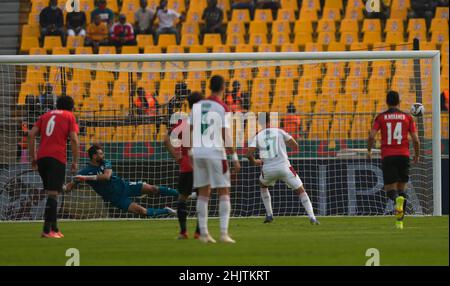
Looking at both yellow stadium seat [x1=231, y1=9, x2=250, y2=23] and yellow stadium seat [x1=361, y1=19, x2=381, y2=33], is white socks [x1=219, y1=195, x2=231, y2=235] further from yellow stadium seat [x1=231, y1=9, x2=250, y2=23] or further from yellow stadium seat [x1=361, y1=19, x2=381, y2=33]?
yellow stadium seat [x1=231, y1=9, x2=250, y2=23]

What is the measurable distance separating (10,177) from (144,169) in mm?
2461

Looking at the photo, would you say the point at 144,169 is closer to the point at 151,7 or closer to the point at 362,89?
the point at 362,89

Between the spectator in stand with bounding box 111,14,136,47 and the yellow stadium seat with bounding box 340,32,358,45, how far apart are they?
504cm

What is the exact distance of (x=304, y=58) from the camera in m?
19.5

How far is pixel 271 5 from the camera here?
1093 inches

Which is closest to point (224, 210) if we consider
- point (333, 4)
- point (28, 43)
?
point (333, 4)

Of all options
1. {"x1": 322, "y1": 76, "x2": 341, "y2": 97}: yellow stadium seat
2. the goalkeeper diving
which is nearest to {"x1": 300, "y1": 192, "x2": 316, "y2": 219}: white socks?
the goalkeeper diving

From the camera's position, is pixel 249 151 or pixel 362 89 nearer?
pixel 249 151

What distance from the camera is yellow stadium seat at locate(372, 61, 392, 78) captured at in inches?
834

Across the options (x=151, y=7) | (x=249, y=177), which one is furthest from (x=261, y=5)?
(x=249, y=177)

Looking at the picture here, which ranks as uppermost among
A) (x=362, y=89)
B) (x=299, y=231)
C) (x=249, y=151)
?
(x=362, y=89)

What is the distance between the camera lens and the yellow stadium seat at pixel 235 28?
26.9 metres

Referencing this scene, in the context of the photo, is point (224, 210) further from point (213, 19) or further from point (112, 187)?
point (213, 19)

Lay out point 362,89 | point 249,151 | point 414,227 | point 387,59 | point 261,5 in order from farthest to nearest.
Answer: point 261,5
point 362,89
point 387,59
point 249,151
point 414,227
